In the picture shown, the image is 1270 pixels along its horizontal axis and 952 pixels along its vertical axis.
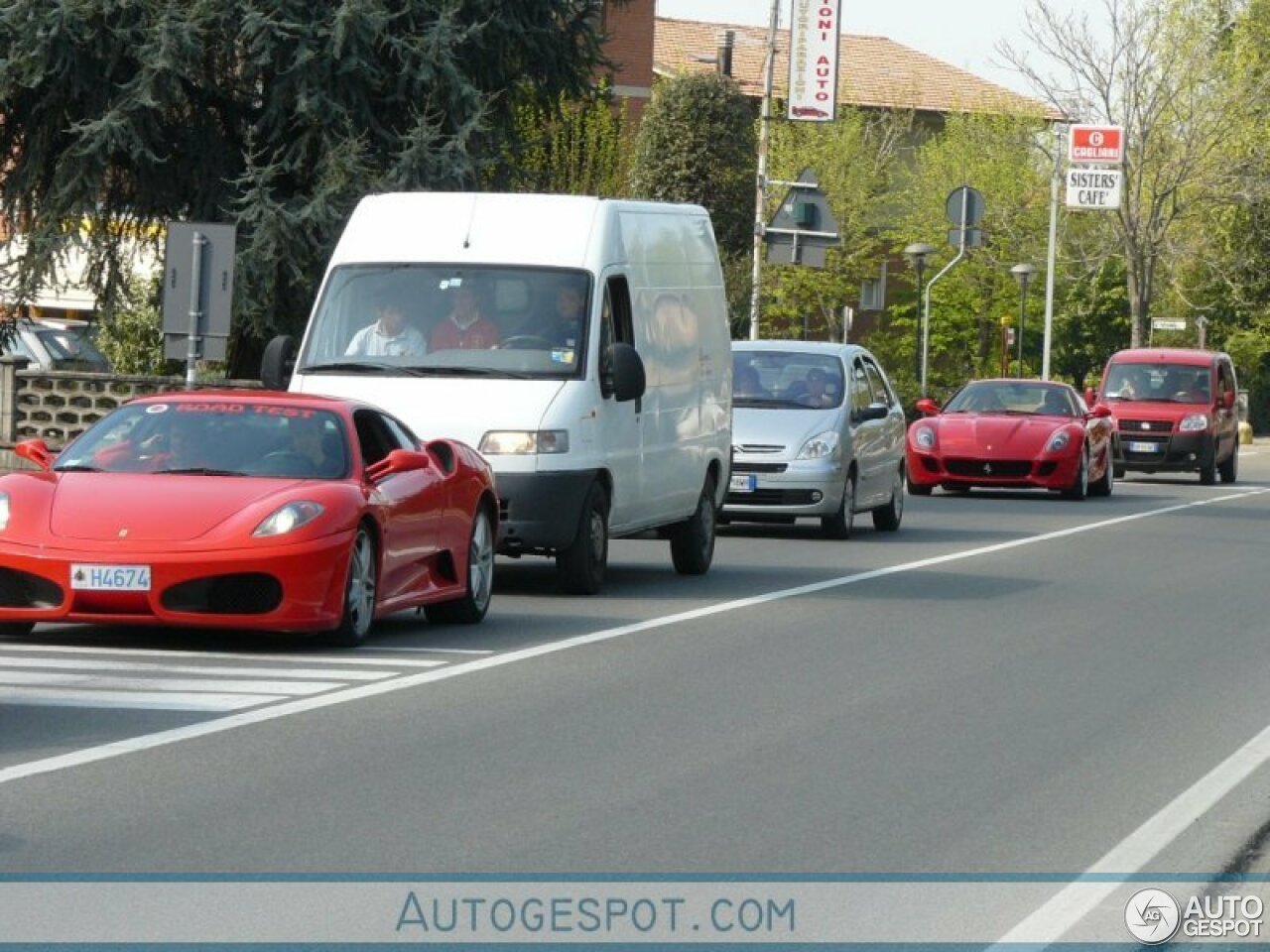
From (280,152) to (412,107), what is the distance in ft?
6.01

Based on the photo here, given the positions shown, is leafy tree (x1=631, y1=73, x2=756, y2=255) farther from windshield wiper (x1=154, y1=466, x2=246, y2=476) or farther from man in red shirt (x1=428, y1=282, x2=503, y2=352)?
windshield wiper (x1=154, y1=466, x2=246, y2=476)

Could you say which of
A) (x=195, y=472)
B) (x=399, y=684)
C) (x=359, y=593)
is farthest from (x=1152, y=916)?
(x=195, y=472)

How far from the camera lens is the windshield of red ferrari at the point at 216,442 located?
44.8 feet

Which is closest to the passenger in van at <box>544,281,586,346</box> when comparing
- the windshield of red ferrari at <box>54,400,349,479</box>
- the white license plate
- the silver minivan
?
the windshield of red ferrari at <box>54,400,349,479</box>

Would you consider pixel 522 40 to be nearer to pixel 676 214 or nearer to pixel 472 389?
pixel 676 214

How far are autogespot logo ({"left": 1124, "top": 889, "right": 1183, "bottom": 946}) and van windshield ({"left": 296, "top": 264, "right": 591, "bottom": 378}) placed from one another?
9.99 meters

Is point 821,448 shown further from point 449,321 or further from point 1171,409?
point 1171,409

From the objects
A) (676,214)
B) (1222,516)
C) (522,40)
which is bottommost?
(1222,516)

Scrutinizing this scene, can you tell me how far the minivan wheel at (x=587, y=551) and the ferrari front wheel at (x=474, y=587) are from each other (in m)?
1.45

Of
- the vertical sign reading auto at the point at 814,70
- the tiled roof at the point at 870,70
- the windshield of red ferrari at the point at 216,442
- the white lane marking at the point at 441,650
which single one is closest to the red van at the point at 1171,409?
the vertical sign reading auto at the point at 814,70

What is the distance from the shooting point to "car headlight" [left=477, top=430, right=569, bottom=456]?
1641 centimetres

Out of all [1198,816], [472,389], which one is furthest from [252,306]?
[1198,816]

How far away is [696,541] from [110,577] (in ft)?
23.6

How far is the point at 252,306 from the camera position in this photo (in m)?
32.8
